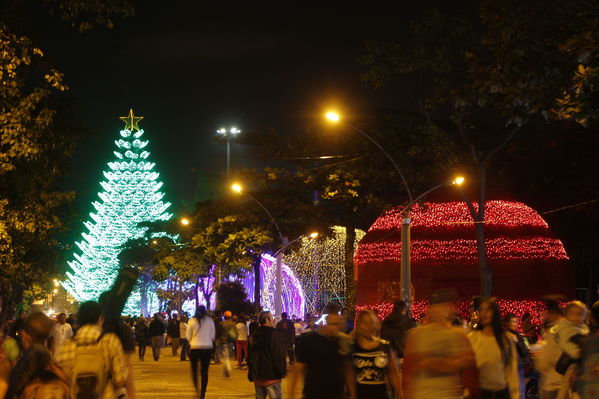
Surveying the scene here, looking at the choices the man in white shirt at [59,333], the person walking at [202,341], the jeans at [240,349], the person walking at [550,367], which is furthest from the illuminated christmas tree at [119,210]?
the person walking at [550,367]

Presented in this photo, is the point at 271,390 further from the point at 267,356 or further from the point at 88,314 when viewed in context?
the point at 88,314

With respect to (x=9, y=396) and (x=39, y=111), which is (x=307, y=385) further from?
(x=39, y=111)

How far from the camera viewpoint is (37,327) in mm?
7660

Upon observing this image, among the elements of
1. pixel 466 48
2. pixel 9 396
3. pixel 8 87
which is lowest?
pixel 9 396

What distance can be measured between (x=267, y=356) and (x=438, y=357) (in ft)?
20.7

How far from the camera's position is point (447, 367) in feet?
26.1

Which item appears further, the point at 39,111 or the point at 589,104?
the point at 39,111

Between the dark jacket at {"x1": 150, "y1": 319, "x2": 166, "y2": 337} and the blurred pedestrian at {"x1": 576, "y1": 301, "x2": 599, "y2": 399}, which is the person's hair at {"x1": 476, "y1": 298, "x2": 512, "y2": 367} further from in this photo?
the dark jacket at {"x1": 150, "y1": 319, "x2": 166, "y2": 337}

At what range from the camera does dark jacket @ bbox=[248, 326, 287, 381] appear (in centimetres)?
1401

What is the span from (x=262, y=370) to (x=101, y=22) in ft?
21.2

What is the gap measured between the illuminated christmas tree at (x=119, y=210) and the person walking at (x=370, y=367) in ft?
269

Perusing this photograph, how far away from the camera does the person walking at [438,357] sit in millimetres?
7969

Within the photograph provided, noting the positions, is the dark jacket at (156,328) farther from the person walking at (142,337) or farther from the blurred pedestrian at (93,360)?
the blurred pedestrian at (93,360)

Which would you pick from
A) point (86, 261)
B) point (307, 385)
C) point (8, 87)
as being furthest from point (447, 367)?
point (86, 261)
